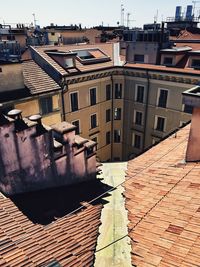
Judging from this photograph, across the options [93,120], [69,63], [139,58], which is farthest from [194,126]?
[139,58]

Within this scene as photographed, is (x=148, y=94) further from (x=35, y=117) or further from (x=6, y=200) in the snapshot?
(x=6, y=200)

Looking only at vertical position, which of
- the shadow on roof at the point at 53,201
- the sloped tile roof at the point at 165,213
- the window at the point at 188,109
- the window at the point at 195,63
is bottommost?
the window at the point at 188,109

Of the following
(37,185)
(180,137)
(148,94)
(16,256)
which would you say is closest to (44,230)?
(16,256)

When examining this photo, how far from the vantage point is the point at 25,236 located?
8336 mm

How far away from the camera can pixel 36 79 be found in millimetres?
25781

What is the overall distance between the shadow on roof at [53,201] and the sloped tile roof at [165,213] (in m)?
2.20

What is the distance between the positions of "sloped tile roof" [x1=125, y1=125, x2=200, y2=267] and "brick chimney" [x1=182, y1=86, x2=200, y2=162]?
53cm

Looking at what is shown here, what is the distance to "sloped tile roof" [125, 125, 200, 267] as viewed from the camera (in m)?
8.00

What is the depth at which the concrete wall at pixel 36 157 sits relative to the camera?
10.8 metres

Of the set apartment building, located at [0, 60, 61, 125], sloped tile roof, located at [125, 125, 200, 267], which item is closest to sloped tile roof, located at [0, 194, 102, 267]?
sloped tile roof, located at [125, 125, 200, 267]

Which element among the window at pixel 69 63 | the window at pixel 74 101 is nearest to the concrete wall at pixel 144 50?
the window at pixel 69 63

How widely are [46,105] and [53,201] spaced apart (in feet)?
48.9

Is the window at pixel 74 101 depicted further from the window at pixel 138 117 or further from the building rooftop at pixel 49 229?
the building rooftop at pixel 49 229

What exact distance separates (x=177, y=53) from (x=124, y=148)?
50.1 feet
